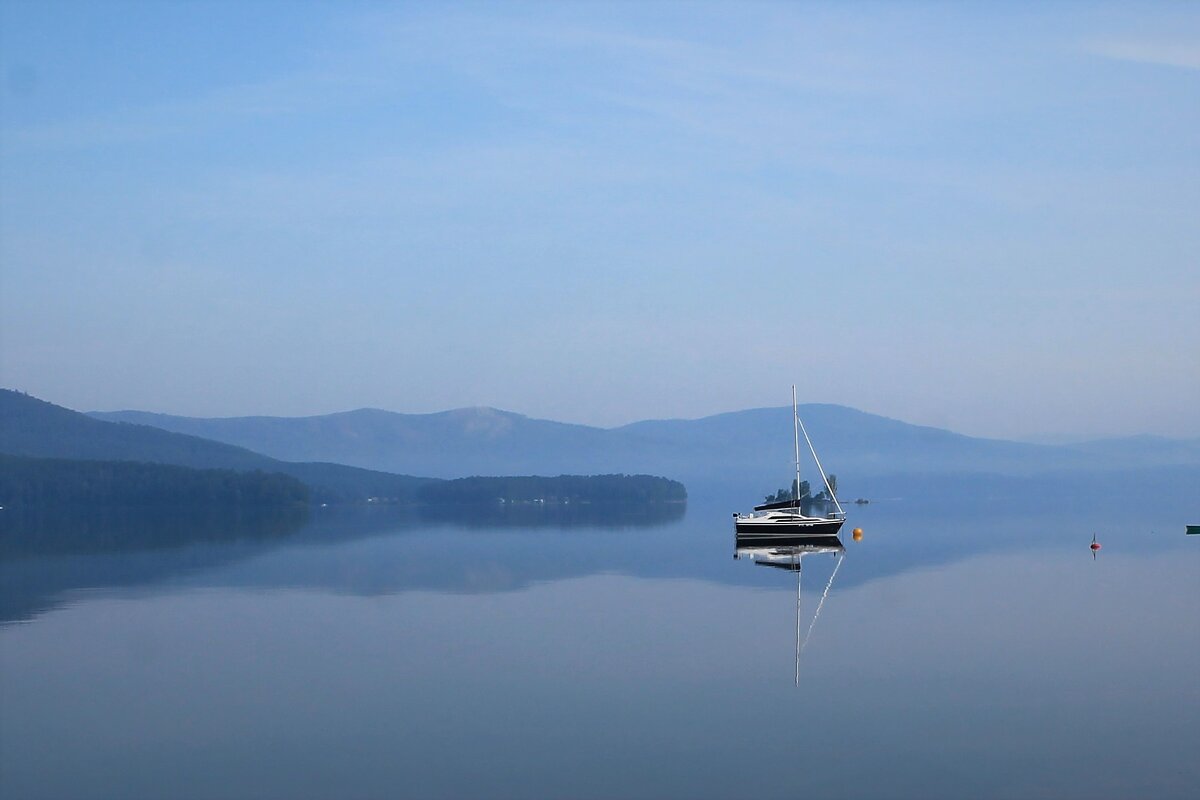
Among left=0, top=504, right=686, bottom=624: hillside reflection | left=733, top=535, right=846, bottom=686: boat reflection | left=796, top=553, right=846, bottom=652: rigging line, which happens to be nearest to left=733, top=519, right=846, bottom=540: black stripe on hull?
left=733, top=535, right=846, bottom=686: boat reflection

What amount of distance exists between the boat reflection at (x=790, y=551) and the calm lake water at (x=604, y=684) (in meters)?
1.37

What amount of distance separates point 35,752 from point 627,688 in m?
13.2

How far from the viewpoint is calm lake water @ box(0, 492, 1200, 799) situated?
2245 cm

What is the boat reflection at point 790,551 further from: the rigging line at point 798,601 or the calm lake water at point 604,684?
the calm lake water at point 604,684

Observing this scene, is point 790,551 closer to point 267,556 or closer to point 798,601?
point 798,601

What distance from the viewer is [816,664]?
3344 centimetres

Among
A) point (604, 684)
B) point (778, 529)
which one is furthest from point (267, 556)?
point (604, 684)

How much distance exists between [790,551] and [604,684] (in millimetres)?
50397

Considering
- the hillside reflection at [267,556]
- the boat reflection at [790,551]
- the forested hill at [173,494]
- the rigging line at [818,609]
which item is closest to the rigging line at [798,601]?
the boat reflection at [790,551]

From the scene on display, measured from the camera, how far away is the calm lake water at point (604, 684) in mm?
22453

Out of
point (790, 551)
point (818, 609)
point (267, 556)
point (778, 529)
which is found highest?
point (778, 529)

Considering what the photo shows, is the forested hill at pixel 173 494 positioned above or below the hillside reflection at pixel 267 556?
above

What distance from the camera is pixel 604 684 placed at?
1214 inches

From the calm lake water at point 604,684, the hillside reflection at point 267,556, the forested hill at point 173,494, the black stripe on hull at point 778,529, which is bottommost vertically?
the calm lake water at point 604,684
